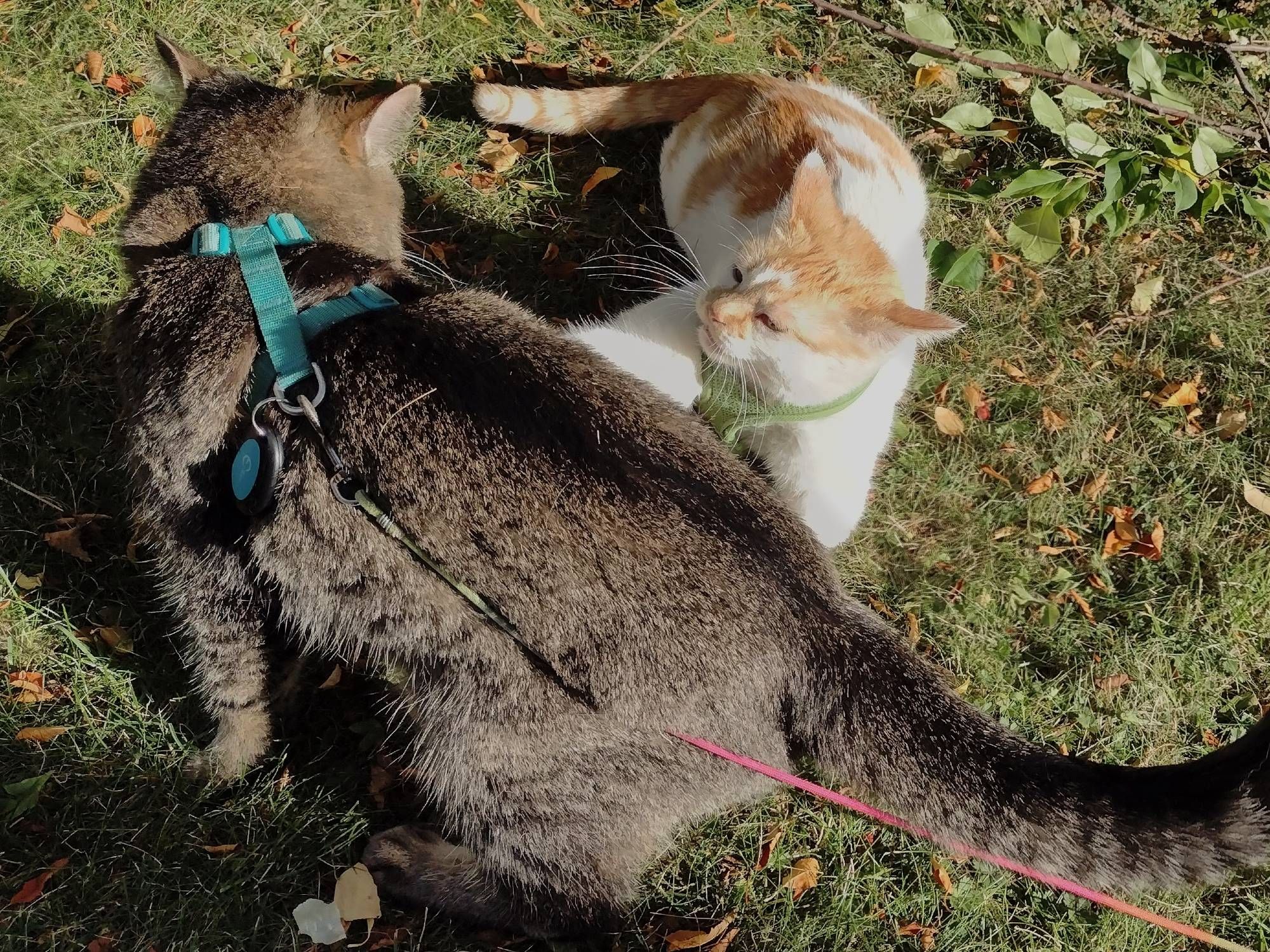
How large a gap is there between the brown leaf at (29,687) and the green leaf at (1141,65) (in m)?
5.01

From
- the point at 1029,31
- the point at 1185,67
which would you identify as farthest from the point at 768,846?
the point at 1185,67

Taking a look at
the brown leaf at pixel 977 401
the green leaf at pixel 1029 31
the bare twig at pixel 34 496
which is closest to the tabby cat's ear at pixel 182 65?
the bare twig at pixel 34 496

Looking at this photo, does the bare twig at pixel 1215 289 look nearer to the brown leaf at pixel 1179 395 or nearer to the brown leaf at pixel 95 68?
the brown leaf at pixel 1179 395

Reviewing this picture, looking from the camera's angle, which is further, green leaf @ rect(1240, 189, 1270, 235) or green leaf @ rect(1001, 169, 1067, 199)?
green leaf @ rect(1240, 189, 1270, 235)

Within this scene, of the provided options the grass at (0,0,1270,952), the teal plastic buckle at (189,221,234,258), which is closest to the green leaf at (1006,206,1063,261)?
the grass at (0,0,1270,952)

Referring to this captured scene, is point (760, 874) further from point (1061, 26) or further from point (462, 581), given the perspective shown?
point (1061, 26)

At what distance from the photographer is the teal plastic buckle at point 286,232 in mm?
2209

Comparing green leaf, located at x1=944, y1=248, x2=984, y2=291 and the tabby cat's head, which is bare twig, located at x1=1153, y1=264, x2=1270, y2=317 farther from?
the tabby cat's head

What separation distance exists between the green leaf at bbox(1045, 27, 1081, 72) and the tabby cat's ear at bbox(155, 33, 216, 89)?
3.45 meters

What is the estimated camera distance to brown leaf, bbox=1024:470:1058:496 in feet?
11.9

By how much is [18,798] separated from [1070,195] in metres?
4.43

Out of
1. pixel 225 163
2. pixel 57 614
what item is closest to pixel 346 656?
pixel 57 614

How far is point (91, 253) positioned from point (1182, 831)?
3990mm

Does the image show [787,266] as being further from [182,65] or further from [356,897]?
[356,897]
